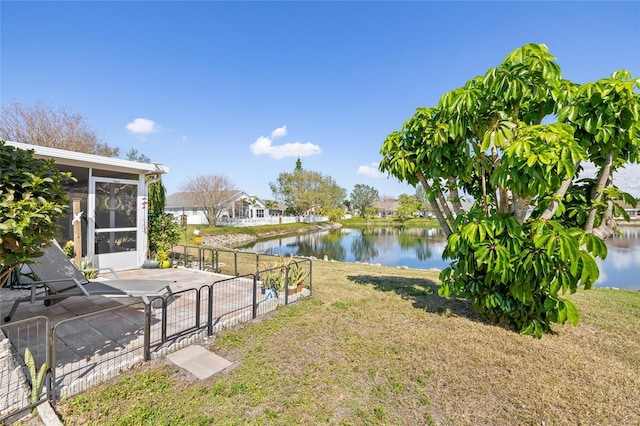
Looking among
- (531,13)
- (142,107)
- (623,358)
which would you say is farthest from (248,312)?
(142,107)

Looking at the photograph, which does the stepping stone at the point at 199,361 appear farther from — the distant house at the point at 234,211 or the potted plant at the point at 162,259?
the distant house at the point at 234,211

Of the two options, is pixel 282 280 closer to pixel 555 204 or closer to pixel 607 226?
pixel 555 204

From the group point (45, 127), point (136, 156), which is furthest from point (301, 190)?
point (45, 127)

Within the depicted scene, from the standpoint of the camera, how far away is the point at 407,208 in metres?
55.1

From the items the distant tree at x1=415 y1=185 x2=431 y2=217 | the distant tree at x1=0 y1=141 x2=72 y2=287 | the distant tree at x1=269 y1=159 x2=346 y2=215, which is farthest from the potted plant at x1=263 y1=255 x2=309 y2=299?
the distant tree at x1=415 y1=185 x2=431 y2=217

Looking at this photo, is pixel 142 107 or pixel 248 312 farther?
pixel 142 107

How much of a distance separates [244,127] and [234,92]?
3610 mm

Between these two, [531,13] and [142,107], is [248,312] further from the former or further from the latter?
[142,107]

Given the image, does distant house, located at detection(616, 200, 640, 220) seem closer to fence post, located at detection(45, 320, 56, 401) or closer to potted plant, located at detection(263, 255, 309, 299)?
potted plant, located at detection(263, 255, 309, 299)

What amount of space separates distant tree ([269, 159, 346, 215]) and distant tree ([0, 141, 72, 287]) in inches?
1529

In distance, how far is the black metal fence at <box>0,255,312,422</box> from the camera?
2.40m

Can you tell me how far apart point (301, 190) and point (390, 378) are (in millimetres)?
39703

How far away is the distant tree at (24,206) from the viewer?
6.95ft

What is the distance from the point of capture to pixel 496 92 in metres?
3.67
